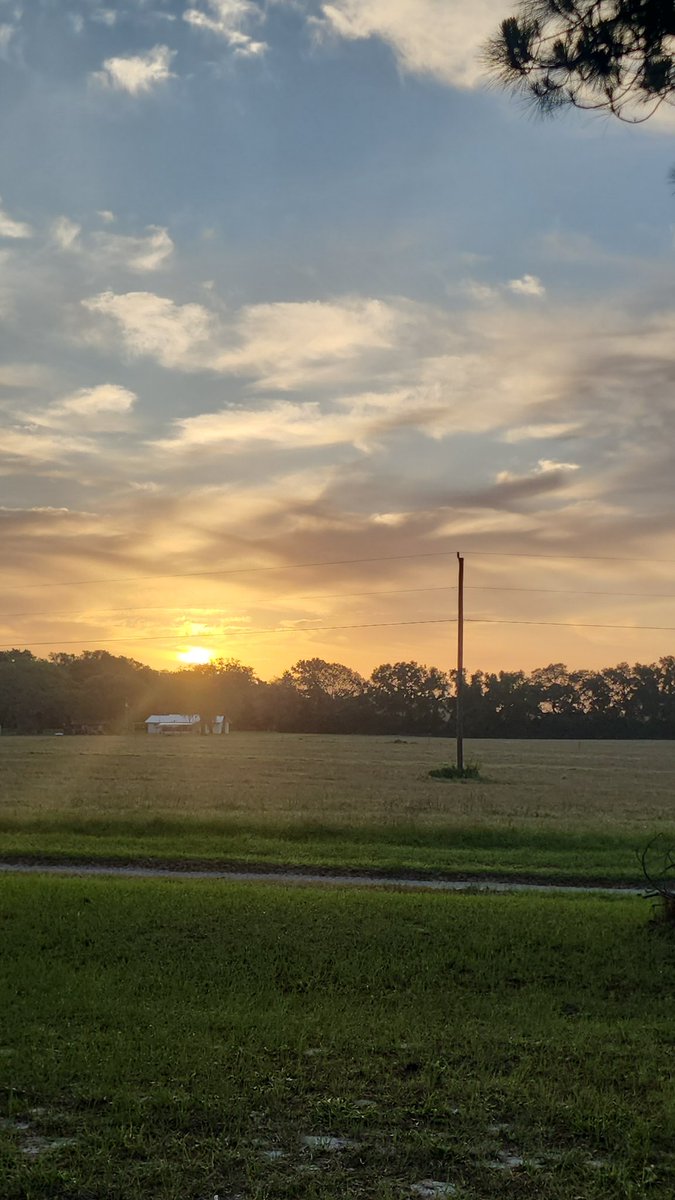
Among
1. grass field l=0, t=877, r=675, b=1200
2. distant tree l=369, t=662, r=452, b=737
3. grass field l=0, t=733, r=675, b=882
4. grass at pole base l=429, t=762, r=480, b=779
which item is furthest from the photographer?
distant tree l=369, t=662, r=452, b=737

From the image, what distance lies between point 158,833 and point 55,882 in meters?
8.57

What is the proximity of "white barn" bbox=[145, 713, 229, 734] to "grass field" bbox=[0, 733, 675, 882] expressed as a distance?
7787cm

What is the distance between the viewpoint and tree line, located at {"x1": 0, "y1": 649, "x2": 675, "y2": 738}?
116 m

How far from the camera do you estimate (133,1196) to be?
455 cm

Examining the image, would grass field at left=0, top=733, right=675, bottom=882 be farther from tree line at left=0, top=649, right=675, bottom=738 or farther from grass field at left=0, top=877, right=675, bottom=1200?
tree line at left=0, top=649, right=675, bottom=738

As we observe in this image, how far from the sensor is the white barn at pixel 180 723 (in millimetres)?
130500

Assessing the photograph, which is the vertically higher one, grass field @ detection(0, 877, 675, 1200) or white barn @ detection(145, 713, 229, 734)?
white barn @ detection(145, 713, 229, 734)

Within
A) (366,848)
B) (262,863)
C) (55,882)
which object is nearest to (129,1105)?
(55,882)

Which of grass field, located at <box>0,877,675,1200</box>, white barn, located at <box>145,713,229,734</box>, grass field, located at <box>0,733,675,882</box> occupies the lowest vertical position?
grass field, located at <box>0,733,675,882</box>

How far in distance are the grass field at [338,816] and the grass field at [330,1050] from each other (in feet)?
24.0

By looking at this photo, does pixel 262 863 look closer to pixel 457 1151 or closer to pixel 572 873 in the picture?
pixel 572 873

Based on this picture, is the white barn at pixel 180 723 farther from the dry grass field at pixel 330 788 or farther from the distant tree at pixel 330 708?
the dry grass field at pixel 330 788

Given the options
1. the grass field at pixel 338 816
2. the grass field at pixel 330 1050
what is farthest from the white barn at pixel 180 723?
the grass field at pixel 330 1050

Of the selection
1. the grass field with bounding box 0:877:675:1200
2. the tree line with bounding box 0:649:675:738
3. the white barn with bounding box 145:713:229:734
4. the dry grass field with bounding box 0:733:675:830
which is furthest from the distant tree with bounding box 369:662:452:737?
the grass field with bounding box 0:877:675:1200
